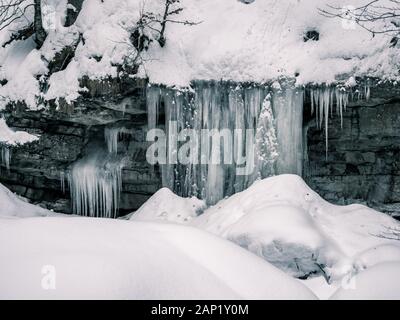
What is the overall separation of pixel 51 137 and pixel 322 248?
665cm

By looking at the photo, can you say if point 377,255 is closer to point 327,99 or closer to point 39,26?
point 327,99

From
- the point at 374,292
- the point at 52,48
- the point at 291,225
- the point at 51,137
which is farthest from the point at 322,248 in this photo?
the point at 52,48

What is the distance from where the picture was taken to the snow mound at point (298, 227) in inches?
221

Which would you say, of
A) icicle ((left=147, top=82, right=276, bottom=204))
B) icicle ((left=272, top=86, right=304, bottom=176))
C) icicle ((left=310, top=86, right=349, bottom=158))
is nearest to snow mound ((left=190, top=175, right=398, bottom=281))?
icicle ((left=272, top=86, right=304, bottom=176))

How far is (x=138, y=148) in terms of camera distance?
9797 millimetres

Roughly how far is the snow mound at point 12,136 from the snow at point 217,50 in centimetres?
61

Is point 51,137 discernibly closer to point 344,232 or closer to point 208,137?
point 208,137

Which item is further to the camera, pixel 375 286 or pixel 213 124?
pixel 213 124

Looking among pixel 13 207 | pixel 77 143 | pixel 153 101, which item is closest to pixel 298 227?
pixel 153 101

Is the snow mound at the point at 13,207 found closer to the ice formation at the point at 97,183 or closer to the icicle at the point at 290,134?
the ice formation at the point at 97,183

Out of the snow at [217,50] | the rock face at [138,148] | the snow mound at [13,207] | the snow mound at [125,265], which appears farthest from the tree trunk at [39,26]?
the snow mound at [125,265]

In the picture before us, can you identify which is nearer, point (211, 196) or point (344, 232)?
point (344, 232)

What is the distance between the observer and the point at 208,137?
899cm

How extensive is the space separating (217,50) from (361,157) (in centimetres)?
393
